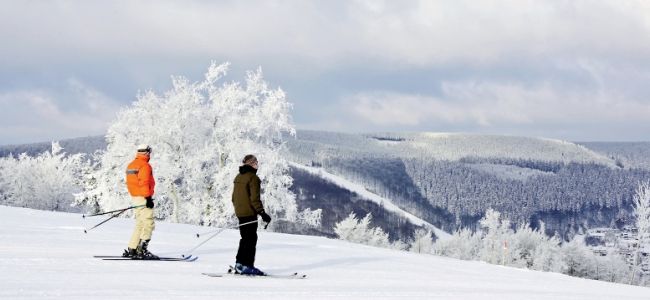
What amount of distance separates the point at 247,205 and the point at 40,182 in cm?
6628

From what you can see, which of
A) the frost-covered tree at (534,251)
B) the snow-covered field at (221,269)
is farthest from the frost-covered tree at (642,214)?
the snow-covered field at (221,269)

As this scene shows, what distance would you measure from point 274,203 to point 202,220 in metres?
5.09

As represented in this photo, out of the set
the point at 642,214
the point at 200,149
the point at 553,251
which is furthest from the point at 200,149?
the point at 642,214

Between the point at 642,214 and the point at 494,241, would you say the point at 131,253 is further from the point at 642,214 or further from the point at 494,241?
the point at 642,214

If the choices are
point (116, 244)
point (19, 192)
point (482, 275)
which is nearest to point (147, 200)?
point (116, 244)

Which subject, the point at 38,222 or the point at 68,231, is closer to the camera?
the point at 68,231

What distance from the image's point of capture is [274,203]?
123 ft

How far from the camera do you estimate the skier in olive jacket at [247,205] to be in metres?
11.7

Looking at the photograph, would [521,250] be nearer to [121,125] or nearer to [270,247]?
[121,125]

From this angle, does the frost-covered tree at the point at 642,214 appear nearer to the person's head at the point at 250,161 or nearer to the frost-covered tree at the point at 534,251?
the frost-covered tree at the point at 534,251

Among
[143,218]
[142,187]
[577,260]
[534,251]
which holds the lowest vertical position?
[577,260]

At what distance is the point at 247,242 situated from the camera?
39.1 ft

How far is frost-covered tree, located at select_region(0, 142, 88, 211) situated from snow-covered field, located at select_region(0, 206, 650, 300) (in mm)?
51624

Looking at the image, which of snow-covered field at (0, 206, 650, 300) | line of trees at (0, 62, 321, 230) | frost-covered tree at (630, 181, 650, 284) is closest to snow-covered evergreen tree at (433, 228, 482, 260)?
frost-covered tree at (630, 181, 650, 284)
